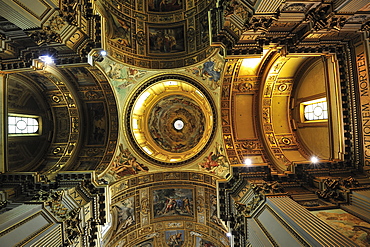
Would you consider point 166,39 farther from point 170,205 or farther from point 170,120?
point 170,205

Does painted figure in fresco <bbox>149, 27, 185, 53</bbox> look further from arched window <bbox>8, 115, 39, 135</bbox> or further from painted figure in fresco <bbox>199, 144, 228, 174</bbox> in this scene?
arched window <bbox>8, 115, 39, 135</bbox>

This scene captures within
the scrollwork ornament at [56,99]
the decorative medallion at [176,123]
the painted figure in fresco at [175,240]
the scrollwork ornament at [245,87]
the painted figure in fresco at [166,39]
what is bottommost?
the painted figure in fresco at [175,240]

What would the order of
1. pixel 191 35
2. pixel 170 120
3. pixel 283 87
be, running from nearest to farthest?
pixel 283 87 → pixel 191 35 → pixel 170 120

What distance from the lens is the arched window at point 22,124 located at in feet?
42.2

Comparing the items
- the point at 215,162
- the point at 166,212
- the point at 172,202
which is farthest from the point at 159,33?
the point at 166,212

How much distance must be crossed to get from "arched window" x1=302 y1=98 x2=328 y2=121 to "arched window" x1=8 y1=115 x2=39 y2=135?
17.0 meters

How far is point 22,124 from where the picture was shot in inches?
529

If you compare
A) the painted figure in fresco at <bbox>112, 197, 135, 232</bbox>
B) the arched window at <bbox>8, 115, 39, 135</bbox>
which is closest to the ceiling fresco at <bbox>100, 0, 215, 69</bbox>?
the arched window at <bbox>8, 115, 39, 135</bbox>

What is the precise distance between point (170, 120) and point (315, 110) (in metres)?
10.3

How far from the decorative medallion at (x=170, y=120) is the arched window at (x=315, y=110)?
18.3 ft

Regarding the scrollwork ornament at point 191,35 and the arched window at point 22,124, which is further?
the scrollwork ornament at point 191,35

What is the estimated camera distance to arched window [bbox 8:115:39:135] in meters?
12.8

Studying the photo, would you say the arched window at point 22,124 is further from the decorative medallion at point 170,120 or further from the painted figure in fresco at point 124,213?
the painted figure in fresco at point 124,213

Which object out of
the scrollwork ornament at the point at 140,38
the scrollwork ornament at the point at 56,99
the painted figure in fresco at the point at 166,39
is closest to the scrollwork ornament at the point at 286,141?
the painted figure in fresco at the point at 166,39
